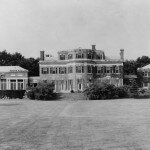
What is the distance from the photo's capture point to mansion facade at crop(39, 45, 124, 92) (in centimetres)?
7650

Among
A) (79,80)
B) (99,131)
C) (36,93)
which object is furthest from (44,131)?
(79,80)

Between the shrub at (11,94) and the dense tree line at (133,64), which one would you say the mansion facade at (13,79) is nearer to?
the shrub at (11,94)

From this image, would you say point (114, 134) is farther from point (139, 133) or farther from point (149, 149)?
point (149, 149)

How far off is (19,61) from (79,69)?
115 ft

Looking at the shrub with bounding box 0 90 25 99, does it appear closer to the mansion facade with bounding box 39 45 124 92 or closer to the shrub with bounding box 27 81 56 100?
the shrub with bounding box 27 81 56 100

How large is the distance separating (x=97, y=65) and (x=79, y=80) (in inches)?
203

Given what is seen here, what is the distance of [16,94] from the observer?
225ft

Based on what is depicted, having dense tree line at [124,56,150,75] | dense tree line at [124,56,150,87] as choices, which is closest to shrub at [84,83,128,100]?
dense tree line at [124,56,150,87]

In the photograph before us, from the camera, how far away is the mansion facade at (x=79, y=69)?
76500mm

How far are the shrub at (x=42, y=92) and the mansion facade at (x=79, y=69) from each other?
1144cm

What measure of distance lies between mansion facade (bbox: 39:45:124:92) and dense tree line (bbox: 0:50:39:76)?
22216 mm

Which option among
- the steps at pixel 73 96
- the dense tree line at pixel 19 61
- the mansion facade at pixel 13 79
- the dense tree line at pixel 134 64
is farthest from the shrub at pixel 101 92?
the dense tree line at pixel 19 61

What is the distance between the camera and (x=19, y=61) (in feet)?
352

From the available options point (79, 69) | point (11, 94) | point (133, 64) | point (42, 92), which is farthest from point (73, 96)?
point (133, 64)
